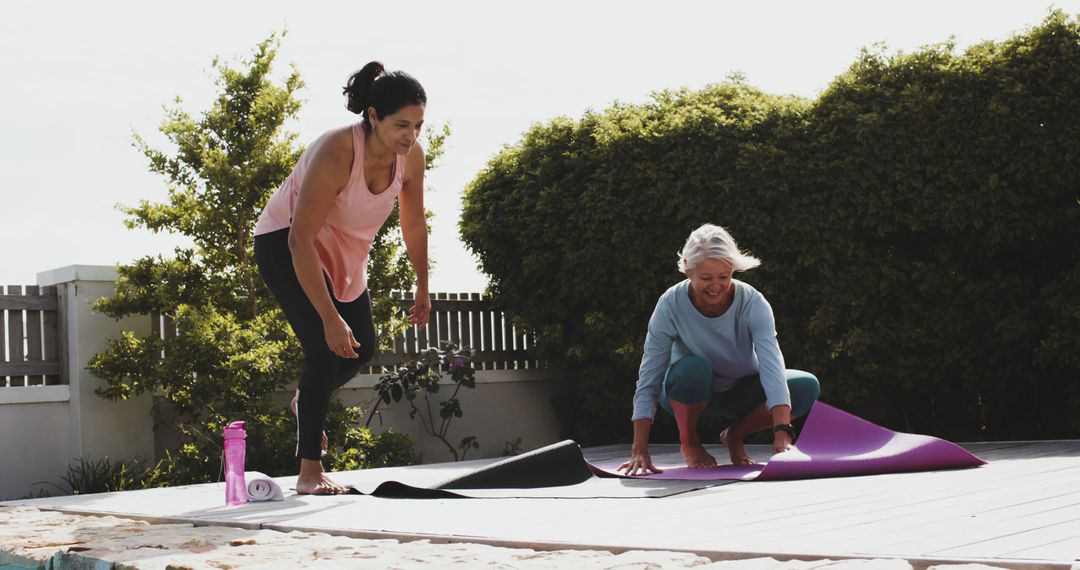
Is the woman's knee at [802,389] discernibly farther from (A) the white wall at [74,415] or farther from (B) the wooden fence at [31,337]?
(B) the wooden fence at [31,337]

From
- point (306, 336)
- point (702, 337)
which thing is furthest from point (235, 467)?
point (702, 337)

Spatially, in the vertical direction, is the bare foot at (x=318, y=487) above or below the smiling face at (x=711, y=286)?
below

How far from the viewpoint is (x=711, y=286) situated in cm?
412

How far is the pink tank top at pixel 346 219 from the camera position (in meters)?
3.79

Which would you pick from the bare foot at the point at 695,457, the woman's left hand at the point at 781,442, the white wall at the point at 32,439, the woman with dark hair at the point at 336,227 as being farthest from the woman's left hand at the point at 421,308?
the white wall at the point at 32,439

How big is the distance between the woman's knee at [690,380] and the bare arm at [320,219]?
131 cm

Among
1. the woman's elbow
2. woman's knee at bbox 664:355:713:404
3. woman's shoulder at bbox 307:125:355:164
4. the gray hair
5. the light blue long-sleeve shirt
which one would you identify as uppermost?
woman's shoulder at bbox 307:125:355:164

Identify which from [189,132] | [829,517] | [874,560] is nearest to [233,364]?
[189,132]

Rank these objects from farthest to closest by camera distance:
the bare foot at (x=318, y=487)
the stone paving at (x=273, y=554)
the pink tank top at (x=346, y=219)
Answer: the bare foot at (x=318, y=487) < the pink tank top at (x=346, y=219) < the stone paving at (x=273, y=554)

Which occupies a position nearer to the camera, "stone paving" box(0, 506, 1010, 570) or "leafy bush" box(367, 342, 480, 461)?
"stone paving" box(0, 506, 1010, 570)

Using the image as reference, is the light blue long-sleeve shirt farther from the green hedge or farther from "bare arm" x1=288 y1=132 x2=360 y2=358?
the green hedge

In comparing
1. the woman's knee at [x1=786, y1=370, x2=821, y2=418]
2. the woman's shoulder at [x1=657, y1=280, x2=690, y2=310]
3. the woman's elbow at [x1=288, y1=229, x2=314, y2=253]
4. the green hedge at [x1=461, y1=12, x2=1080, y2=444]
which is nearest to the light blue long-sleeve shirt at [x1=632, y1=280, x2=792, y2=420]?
the woman's shoulder at [x1=657, y1=280, x2=690, y2=310]

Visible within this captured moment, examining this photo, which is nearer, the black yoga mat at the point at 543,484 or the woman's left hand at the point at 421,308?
the black yoga mat at the point at 543,484

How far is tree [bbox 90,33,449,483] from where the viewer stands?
20.4 ft
